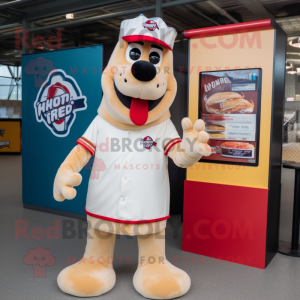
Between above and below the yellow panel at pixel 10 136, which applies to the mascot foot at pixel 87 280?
below

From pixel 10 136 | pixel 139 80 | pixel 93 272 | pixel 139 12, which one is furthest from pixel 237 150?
pixel 10 136

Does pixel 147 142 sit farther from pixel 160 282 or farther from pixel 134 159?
pixel 160 282

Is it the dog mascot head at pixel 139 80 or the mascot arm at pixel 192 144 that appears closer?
the mascot arm at pixel 192 144

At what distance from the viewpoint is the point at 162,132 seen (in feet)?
8.03

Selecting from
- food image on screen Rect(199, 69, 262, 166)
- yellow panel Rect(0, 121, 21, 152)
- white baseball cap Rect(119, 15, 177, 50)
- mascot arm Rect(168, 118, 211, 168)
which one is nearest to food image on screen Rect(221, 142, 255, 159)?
food image on screen Rect(199, 69, 262, 166)

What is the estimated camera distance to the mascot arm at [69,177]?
2072 millimetres

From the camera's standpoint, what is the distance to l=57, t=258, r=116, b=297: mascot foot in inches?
92.5

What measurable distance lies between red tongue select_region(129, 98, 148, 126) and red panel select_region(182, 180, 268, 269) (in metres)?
1.08

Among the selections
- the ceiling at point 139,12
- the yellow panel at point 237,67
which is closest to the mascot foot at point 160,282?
the yellow panel at point 237,67

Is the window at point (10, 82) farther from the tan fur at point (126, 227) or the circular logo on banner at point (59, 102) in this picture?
the tan fur at point (126, 227)

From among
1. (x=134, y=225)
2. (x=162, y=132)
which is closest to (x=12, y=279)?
(x=134, y=225)

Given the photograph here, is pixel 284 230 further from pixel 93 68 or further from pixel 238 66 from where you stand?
pixel 93 68

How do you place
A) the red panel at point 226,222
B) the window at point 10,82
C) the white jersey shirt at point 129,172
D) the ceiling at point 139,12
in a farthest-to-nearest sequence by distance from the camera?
1. the window at point 10,82
2. the ceiling at point 139,12
3. the red panel at point 226,222
4. the white jersey shirt at point 129,172

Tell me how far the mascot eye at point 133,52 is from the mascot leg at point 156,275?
3.95 feet
